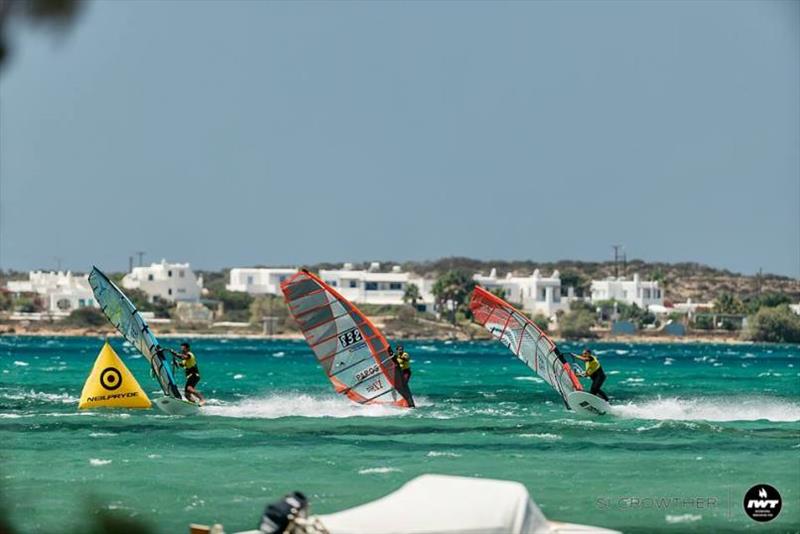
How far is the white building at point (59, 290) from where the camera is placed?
140375 mm

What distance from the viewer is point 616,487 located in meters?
15.7

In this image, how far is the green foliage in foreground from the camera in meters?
133

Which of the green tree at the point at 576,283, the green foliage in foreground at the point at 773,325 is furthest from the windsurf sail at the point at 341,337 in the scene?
the green tree at the point at 576,283

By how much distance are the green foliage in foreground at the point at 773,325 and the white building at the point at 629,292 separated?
34.4 ft

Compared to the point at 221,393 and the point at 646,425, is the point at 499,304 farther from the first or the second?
the point at 221,393

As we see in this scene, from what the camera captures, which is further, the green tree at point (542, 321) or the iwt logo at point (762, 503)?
the green tree at point (542, 321)


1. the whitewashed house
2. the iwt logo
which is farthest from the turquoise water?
the whitewashed house

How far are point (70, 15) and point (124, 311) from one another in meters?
20.4

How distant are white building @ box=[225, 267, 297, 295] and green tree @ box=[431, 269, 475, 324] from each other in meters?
18.9

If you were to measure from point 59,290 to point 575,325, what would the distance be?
49559 mm

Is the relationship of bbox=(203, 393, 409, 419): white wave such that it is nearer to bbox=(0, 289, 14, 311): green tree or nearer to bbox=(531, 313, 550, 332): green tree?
bbox=(531, 313, 550, 332): green tree

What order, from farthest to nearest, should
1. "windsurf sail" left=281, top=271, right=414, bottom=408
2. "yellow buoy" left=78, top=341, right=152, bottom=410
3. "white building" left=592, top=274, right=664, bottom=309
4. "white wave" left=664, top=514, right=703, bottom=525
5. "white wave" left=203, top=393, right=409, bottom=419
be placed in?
1. "white building" left=592, top=274, right=664, bottom=309
2. "yellow buoy" left=78, top=341, right=152, bottom=410
3. "windsurf sail" left=281, top=271, right=414, bottom=408
4. "white wave" left=203, top=393, right=409, bottom=419
5. "white wave" left=664, top=514, right=703, bottom=525

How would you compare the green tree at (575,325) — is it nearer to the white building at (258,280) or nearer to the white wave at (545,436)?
the white building at (258,280)

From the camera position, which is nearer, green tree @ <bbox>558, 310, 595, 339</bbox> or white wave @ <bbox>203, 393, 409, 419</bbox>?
white wave @ <bbox>203, 393, 409, 419</bbox>
